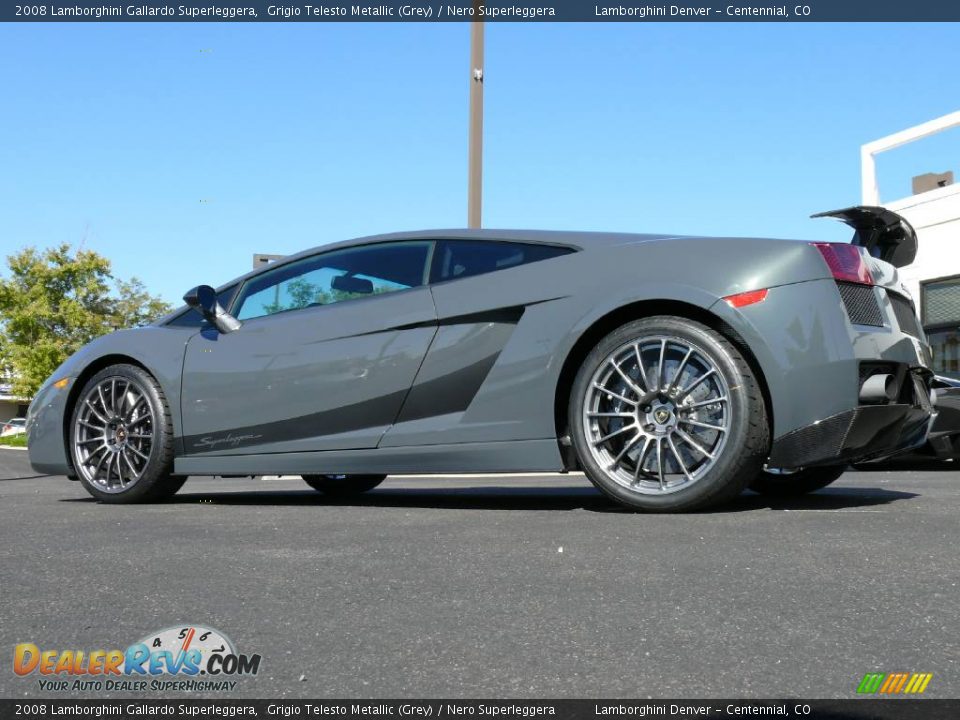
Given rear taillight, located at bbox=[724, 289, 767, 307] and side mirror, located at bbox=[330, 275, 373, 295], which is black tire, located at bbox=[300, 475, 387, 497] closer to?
side mirror, located at bbox=[330, 275, 373, 295]

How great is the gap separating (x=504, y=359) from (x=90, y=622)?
2.40m

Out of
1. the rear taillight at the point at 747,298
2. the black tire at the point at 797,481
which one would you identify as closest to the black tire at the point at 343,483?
the black tire at the point at 797,481

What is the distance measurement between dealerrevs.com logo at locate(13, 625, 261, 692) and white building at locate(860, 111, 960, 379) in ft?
54.0

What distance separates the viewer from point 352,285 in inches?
198

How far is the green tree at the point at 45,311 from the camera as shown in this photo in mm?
45031

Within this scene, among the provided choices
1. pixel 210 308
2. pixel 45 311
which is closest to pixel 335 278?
pixel 210 308

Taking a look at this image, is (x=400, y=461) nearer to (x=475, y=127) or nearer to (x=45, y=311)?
(x=475, y=127)

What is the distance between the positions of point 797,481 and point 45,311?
46034 mm

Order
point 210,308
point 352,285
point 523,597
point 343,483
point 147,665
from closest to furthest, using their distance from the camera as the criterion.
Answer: point 147,665
point 523,597
point 352,285
point 210,308
point 343,483

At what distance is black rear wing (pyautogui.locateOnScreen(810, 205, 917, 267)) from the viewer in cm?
454

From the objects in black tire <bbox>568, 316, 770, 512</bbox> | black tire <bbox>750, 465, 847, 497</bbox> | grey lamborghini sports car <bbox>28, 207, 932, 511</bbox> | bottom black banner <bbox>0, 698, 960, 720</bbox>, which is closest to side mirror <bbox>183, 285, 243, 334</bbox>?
grey lamborghini sports car <bbox>28, 207, 932, 511</bbox>

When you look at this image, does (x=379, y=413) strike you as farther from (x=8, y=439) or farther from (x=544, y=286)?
(x=8, y=439)

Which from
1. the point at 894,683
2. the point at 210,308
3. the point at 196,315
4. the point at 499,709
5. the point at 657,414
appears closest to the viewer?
the point at 499,709

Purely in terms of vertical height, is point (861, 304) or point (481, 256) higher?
point (481, 256)
